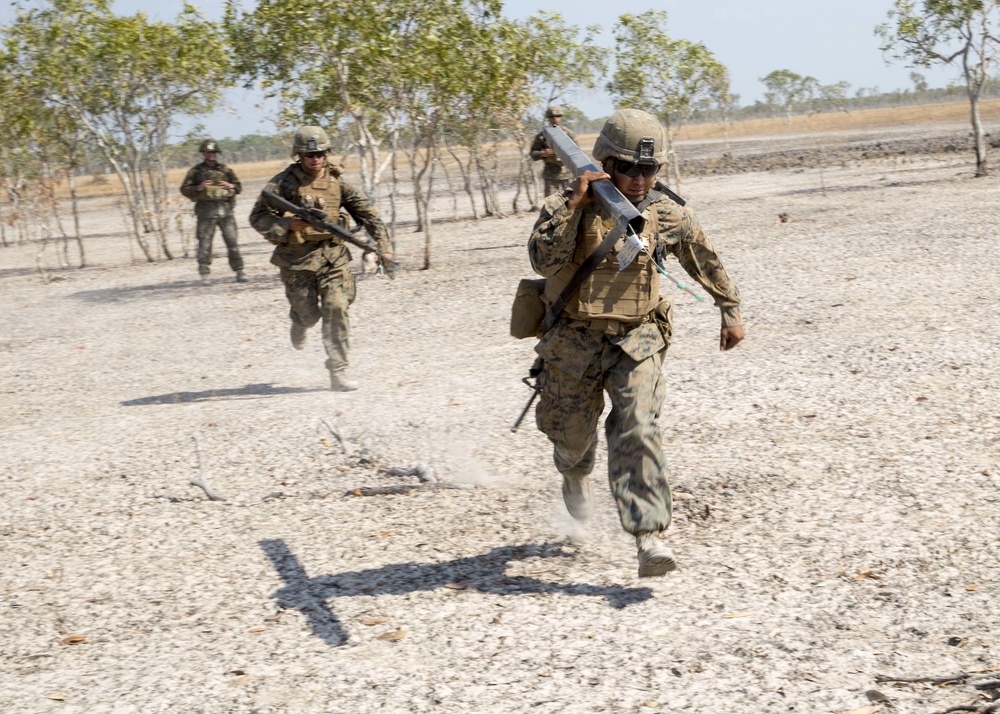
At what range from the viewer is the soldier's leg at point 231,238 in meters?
16.8

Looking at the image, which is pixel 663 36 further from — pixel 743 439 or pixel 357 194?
pixel 743 439

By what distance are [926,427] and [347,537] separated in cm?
347

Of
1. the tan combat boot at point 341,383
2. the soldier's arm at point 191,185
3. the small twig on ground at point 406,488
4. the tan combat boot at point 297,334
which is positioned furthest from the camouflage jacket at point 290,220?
the soldier's arm at point 191,185

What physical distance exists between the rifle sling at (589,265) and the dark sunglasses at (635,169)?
14 cm

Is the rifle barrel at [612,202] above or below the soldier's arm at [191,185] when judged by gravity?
below

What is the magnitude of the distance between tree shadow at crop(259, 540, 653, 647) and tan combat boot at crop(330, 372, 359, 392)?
3687 mm

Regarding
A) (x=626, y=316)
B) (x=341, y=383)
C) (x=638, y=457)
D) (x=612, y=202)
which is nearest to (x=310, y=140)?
(x=341, y=383)

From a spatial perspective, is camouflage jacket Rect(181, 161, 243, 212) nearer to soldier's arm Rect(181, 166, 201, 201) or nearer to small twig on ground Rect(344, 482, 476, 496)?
soldier's arm Rect(181, 166, 201, 201)

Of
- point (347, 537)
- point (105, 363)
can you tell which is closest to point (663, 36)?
point (105, 363)

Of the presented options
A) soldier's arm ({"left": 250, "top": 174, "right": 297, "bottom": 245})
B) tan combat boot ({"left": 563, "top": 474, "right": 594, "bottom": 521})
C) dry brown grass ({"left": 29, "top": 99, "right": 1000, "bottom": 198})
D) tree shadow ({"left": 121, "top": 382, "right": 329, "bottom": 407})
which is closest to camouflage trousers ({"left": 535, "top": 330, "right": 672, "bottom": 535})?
tan combat boot ({"left": 563, "top": 474, "right": 594, "bottom": 521})

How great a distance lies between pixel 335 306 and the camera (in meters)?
8.61

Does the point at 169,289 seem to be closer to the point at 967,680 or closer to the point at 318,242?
the point at 318,242

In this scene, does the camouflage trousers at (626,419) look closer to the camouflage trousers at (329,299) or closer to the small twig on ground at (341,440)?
the small twig on ground at (341,440)

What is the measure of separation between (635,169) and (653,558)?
152cm
